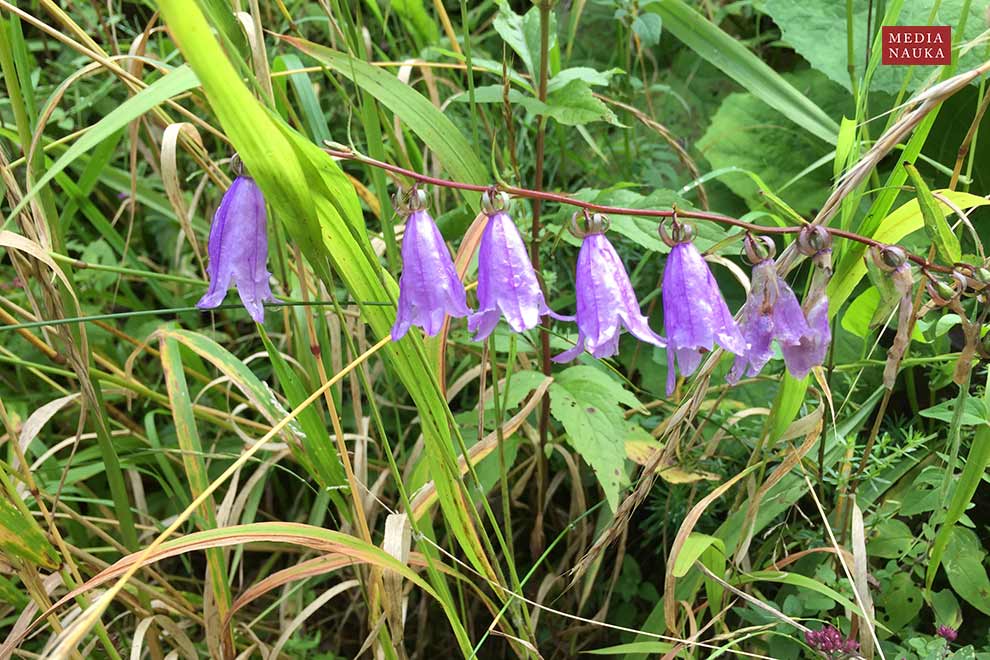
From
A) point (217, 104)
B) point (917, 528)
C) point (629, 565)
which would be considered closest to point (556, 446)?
point (629, 565)

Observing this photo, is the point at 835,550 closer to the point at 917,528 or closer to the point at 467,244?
the point at 917,528

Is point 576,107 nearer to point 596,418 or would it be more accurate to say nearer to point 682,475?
point 596,418

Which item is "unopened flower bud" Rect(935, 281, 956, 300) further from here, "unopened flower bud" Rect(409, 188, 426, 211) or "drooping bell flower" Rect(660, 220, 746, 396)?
"unopened flower bud" Rect(409, 188, 426, 211)

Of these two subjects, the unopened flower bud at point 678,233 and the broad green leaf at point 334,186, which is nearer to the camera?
the broad green leaf at point 334,186

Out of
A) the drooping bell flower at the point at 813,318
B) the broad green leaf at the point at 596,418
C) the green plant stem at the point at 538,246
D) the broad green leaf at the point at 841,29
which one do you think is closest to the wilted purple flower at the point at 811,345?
the drooping bell flower at the point at 813,318

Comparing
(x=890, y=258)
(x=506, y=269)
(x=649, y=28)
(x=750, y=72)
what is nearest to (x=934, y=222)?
(x=890, y=258)

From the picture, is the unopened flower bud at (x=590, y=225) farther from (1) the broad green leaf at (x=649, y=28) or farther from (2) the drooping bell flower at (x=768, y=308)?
(1) the broad green leaf at (x=649, y=28)

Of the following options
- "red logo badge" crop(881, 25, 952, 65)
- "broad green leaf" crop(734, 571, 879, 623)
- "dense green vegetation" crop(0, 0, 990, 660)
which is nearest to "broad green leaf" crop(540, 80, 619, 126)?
"dense green vegetation" crop(0, 0, 990, 660)
